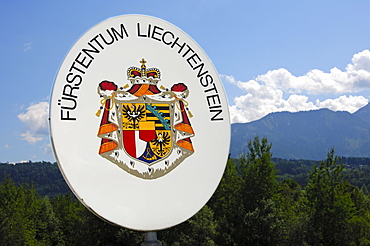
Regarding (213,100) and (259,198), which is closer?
(213,100)

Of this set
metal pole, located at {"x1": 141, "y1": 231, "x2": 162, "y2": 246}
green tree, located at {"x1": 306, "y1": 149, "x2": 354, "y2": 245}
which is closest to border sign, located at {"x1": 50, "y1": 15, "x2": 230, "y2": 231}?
metal pole, located at {"x1": 141, "y1": 231, "x2": 162, "y2": 246}

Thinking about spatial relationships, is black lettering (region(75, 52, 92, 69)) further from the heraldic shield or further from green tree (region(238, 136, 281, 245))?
green tree (region(238, 136, 281, 245))

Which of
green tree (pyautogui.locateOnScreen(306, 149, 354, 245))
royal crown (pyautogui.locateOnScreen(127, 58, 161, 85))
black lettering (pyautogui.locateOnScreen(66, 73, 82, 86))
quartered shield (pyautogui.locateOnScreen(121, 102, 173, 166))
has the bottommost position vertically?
green tree (pyautogui.locateOnScreen(306, 149, 354, 245))

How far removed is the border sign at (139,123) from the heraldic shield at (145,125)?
0.02 metres

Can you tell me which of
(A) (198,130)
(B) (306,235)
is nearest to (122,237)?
(B) (306,235)

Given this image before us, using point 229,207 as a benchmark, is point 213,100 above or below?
above

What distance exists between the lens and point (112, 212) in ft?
20.7

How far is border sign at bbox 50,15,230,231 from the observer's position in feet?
→ 20.8

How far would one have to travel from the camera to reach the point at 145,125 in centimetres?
708

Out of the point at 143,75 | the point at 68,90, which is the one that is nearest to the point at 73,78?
the point at 68,90

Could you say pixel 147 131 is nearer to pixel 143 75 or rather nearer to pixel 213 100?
pixel 143 75

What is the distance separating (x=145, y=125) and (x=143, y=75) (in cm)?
87

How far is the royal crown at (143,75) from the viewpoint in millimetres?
7176

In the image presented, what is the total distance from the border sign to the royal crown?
0.02 meters
